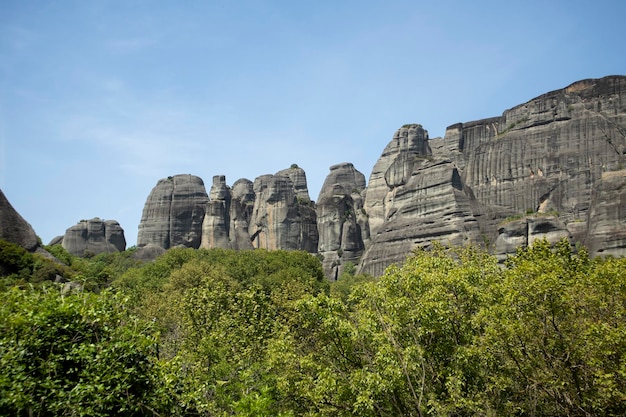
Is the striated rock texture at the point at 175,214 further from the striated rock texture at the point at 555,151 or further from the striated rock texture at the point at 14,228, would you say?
the striated rock texture at the point at 14,228

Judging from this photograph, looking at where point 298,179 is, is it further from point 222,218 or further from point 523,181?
point 523,181

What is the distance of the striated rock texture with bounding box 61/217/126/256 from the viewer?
125m

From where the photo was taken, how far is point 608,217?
7031 cm

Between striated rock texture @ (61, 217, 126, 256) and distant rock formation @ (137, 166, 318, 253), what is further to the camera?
striated rock texture @ (61, 217, 126, 256)

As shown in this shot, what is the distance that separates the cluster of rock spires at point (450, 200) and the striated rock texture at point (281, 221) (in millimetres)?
234

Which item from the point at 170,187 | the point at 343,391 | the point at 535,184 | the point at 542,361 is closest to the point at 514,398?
the point at 542,361

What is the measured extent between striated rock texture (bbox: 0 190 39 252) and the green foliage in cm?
5424

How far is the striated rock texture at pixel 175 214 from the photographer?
4781 inches

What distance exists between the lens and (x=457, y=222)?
283 ft

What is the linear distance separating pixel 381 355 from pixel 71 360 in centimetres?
907

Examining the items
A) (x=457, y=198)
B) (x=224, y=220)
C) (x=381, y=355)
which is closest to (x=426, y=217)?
(x=457, y=198)

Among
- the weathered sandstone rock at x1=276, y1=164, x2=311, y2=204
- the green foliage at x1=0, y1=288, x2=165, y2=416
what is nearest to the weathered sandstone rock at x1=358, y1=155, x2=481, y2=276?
the weathered sandstone rock at x1=276, y1=164, x2=311, y2=204

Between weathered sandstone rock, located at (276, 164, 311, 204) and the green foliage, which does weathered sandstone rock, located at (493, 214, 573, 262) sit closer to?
the green foliage

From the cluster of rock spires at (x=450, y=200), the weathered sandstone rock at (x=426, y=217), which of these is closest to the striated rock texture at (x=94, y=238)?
the cluster of rock spires at (x=450, y=200)
